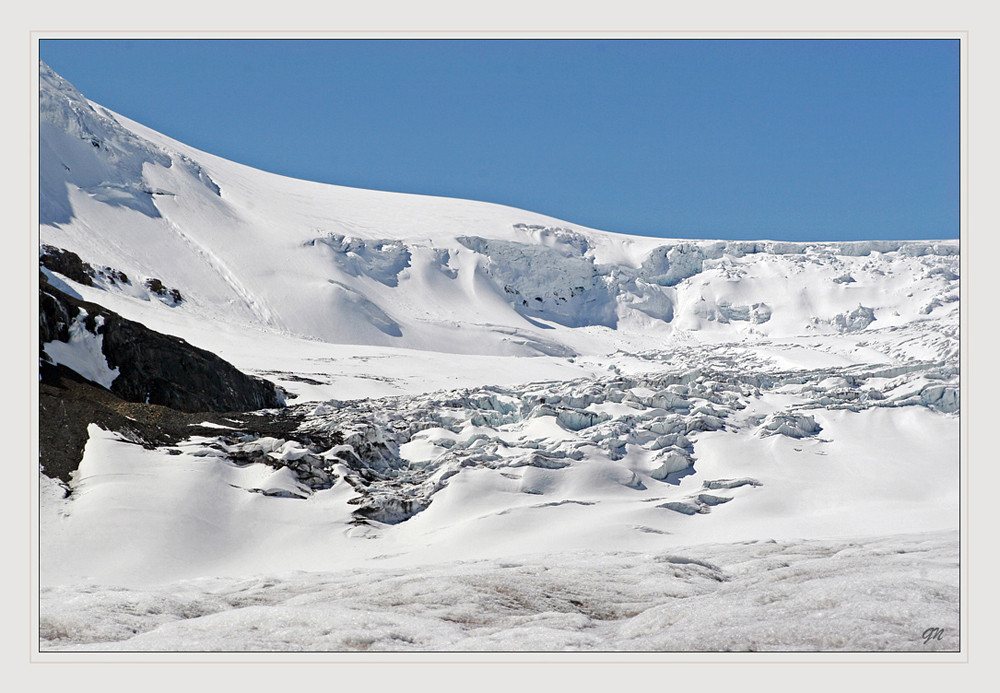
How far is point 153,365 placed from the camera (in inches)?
992

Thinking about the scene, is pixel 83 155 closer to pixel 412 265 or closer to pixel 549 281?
pixel 412 265

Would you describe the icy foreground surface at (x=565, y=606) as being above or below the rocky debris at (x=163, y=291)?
below

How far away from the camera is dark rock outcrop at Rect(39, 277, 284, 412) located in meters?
22.9

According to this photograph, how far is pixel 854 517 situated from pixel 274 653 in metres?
12.6

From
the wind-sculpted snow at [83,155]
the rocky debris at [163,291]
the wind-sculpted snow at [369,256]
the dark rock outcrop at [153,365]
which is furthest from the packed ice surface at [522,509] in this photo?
the wind-sculpted snow at [369,256]

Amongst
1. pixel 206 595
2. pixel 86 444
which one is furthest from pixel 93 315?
pixel 206 595

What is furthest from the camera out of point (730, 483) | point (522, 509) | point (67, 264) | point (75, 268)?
point (75, 268)

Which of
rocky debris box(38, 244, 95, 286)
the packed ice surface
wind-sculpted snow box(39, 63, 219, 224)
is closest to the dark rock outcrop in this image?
the packed ice surface

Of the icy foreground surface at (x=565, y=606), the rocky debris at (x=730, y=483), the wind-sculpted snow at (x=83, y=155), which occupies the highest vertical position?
the wind-sculpted snow at (x=83, y=155)

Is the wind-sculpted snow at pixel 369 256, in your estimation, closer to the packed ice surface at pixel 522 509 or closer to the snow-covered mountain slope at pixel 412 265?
the snow-covered mountain slope at pixel 412 265

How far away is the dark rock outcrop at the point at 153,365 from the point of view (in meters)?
22.9

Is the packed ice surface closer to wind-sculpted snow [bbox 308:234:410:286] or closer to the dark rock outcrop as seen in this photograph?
the dark rock outcrop

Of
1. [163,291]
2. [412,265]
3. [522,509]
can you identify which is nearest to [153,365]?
[522,509]
